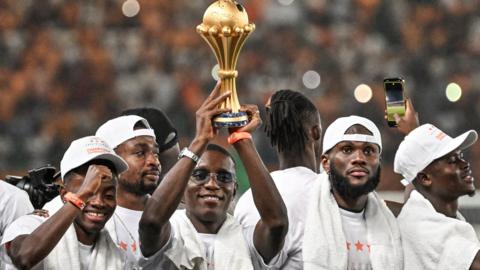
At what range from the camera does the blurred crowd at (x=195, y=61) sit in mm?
9320

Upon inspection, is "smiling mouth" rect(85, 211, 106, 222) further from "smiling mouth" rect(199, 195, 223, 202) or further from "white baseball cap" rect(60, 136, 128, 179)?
"smiling mouth" rect(199, 195, 223, 202)

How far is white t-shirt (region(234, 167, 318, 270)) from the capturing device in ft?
16.5

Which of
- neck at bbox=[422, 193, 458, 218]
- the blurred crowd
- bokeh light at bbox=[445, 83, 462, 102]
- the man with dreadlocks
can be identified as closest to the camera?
the man with dreadlocks

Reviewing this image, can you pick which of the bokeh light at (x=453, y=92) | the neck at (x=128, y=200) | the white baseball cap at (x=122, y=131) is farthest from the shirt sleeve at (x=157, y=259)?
the bokeh light at (x=453, y=92)

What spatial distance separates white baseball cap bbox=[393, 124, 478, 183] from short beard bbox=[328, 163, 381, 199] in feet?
1.22

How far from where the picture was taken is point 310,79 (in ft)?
31.8

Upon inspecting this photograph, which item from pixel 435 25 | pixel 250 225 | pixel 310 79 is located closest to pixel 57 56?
pixel 310 79

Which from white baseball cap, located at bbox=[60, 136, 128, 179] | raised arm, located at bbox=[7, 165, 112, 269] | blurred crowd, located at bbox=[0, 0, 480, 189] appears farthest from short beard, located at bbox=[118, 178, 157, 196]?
blurred crowd, located at bbox=[0, 0, 480, 189]

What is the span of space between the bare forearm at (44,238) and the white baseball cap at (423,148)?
1.65 m

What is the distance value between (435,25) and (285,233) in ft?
19.1

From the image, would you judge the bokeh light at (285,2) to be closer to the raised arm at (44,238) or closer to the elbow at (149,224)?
the elbow at (149,224)

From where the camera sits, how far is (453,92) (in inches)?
379

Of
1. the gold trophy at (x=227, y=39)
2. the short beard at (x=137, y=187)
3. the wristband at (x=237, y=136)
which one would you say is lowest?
the short beard at (x=137, y=187)

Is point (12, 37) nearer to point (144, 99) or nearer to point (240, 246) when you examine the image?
point (144, 99)
